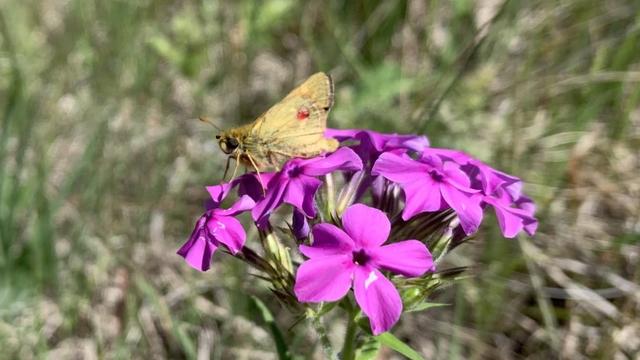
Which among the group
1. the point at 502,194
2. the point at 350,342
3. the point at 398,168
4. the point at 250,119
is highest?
the point at 398,168

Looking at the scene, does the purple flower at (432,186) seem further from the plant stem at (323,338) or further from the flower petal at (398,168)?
the plant stem at (323,338)

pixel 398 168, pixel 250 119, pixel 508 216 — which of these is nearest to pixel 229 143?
pixel 398 168

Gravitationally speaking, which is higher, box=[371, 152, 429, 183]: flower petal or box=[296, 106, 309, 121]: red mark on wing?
box=[296, 106, 309, 121]: red mark on wing

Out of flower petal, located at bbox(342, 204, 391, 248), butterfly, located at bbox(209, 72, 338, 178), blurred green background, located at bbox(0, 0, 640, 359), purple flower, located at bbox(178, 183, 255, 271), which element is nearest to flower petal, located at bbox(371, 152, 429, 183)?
flower petal, located at bbox(342, 204, 391, 248)

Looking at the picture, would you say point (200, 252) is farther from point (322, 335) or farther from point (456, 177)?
point (456, 177)

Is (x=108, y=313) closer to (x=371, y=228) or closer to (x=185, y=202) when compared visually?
(x=185, y=202)

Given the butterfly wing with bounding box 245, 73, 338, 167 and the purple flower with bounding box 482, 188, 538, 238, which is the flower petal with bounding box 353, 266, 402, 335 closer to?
the purple flower with bounding box 482, 188, 538, 238

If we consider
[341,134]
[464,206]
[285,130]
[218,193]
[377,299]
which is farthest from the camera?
[341,134]
